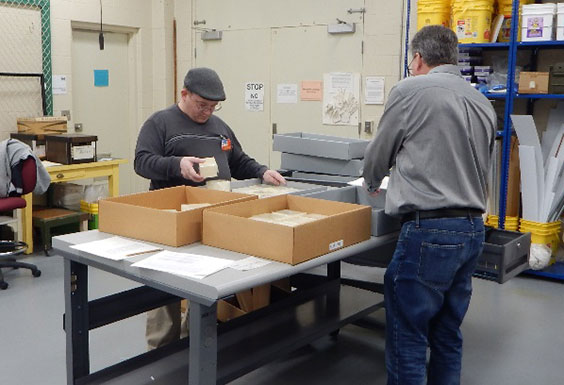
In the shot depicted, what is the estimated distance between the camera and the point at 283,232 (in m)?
1.93

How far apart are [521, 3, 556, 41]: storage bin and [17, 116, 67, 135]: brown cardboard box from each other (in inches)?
159

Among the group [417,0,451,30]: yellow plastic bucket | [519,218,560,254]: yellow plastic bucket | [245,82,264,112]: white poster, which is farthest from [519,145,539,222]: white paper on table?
[245,82,264,112]: white poster

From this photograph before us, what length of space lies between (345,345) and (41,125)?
11.8 ft

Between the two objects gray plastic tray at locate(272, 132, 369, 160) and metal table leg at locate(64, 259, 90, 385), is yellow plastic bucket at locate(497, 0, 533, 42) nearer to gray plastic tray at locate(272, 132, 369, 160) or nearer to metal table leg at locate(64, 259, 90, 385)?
gray plastic tray at locate(272, 132, 369, 160)

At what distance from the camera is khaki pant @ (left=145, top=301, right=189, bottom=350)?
9.29 ft

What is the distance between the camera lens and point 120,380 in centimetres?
214

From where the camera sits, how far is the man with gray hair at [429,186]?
7.28 ft

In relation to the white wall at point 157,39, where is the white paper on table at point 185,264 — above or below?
below

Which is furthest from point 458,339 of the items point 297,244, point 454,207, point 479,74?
point 479,74

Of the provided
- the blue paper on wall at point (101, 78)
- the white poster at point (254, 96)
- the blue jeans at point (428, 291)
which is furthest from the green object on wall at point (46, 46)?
the blue jeans at point (428, 291)

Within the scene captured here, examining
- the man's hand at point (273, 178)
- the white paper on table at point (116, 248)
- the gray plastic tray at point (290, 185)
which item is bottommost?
the white paper on table at point (116, 248)

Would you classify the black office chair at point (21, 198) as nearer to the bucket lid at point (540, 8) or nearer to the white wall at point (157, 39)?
the white wall at point (157, 39)

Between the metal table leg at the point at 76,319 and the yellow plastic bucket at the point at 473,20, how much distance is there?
3515mm

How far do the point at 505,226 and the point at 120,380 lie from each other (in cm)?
346
